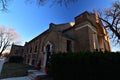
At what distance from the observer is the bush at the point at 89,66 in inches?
187

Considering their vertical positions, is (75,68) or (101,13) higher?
(101,13)

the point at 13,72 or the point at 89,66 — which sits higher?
the point at 89,66

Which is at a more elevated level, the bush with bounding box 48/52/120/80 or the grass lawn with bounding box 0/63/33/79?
the bush with bounding box 48/52/120/80

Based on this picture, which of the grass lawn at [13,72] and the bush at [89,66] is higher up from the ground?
the bush at [89,66]

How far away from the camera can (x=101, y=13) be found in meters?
20.2

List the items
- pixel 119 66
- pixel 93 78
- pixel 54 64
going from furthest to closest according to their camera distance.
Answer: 1. pixel 54 64
2. pixel 93 78
3. pixel 119 66

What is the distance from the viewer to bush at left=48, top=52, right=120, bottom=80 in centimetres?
476

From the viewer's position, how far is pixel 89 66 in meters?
5.44

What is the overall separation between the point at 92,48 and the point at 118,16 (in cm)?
938

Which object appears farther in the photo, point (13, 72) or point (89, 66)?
point (13, 72)

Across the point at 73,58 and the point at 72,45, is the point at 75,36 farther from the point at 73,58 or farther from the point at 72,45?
the point at 73,58

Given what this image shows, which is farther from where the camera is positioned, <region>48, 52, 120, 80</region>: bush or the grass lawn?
the grass lawn

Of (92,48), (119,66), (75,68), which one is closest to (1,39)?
(92,48)

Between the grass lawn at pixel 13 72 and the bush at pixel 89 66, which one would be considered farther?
the grass lawn at pixel 13 72
